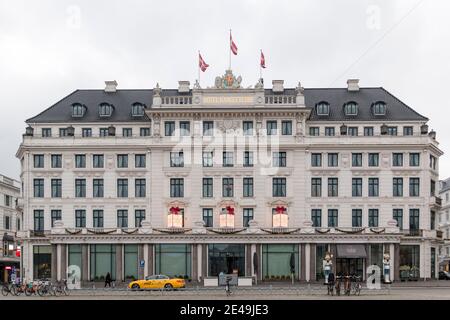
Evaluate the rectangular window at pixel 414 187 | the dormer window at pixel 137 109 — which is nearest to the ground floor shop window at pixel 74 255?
the dormer window at pixel 137 109

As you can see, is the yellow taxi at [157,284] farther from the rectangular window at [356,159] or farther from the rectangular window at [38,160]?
the rectangular window at [356,159]

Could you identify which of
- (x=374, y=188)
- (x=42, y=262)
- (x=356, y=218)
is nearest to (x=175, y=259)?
(x=42, y=262)

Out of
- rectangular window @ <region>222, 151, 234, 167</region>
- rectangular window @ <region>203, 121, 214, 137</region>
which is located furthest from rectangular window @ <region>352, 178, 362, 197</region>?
rectangular window @ <region>203, 121, 214, 137</region>

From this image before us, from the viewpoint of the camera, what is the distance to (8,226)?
108 m

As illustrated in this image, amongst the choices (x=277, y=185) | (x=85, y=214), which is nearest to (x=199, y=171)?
(x=277, y=185)

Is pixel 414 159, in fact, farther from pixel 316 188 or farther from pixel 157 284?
pixel 157 284

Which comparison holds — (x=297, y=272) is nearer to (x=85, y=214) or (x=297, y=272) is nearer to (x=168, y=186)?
(x=168, y=186)

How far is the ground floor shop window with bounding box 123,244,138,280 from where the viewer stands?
7712 cm

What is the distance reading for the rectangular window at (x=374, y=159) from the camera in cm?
8125

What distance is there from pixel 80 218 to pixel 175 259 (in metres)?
13.6

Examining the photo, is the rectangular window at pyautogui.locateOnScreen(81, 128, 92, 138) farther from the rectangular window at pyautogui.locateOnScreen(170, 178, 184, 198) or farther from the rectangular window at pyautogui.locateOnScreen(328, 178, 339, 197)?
the rectangular window at pyautogui.locateOnScreen(328, 178, 339, 197)
